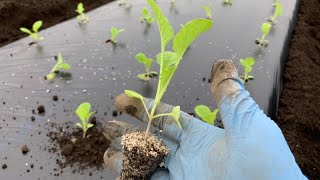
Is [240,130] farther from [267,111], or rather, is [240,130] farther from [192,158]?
[267,111]

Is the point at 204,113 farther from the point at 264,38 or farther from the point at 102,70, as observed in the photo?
the point at 264,38

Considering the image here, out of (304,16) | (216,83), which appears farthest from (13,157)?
(304,16)

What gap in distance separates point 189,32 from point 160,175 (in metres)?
0.73

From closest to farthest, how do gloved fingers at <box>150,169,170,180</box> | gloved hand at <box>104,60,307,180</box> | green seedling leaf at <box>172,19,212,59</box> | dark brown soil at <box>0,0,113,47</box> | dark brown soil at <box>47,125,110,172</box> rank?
green seedling leaf at <box>172,19,212,59</box>
gloved hand at <box>104,60,307,180</box>
gloved fingers at <box>150,169,170,180</box>
dark brown soil at <box>47,125,110,172</box>
dark brown soil at <box>0,0,113,47</box>

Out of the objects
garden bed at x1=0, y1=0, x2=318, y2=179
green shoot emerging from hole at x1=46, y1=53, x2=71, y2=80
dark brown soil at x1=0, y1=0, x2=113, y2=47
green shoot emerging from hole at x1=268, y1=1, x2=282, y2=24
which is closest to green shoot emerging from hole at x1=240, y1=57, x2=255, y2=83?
garden bed at x1=0, y1=0, x2=318, y2=179

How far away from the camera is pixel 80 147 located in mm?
2031

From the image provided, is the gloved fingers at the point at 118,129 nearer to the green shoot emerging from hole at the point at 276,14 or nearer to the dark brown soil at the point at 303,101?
the dark brown soil at the point at 303,101

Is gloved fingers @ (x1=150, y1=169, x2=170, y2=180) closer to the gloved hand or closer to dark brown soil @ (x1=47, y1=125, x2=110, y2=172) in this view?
the gloved hand

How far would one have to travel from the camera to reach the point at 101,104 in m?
2.24

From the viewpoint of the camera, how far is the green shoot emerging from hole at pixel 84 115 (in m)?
1.96

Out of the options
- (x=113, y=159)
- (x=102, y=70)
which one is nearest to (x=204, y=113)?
(x=113, y=159)

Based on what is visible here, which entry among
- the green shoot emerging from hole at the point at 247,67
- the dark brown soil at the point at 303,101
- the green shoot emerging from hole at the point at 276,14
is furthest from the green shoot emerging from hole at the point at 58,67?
the green shoot emerging from hole at the point at 276,14

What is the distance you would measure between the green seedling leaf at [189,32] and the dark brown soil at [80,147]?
0.80m

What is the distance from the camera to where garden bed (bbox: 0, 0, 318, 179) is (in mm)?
2027
